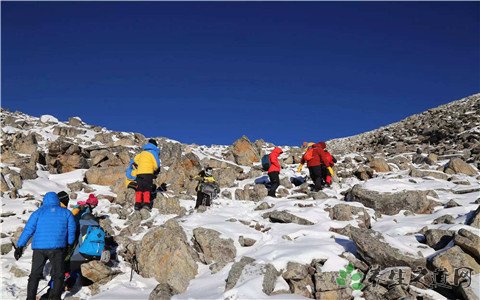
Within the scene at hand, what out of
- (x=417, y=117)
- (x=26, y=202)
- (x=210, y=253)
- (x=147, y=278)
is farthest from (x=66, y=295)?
(x=417, y=117)

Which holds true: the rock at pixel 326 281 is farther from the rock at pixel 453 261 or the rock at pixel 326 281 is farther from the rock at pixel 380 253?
the rock at pixel 453 261

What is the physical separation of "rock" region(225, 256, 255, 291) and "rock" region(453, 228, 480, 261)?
4649 millimetres

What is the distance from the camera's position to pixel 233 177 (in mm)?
16953

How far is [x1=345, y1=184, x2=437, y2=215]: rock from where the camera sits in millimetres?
→ 12258

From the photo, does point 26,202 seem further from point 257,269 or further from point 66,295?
point 257,269

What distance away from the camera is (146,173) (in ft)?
45.0

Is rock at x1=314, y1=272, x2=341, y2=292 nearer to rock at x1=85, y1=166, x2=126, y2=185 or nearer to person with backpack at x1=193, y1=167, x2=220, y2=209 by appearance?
→ person with backpack at x1=193, y1=167, x2=220, y2=209

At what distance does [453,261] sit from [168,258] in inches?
259

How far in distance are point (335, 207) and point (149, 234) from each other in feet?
18.7

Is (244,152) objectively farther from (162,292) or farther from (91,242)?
(162,292)

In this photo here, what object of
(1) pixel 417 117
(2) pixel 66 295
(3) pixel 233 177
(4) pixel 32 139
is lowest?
(2) pixel 66 295

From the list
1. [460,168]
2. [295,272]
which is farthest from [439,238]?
[460,168]

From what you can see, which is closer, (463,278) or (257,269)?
(463,278)

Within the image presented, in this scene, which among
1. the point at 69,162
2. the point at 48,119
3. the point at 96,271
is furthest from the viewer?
the point at 48,119
